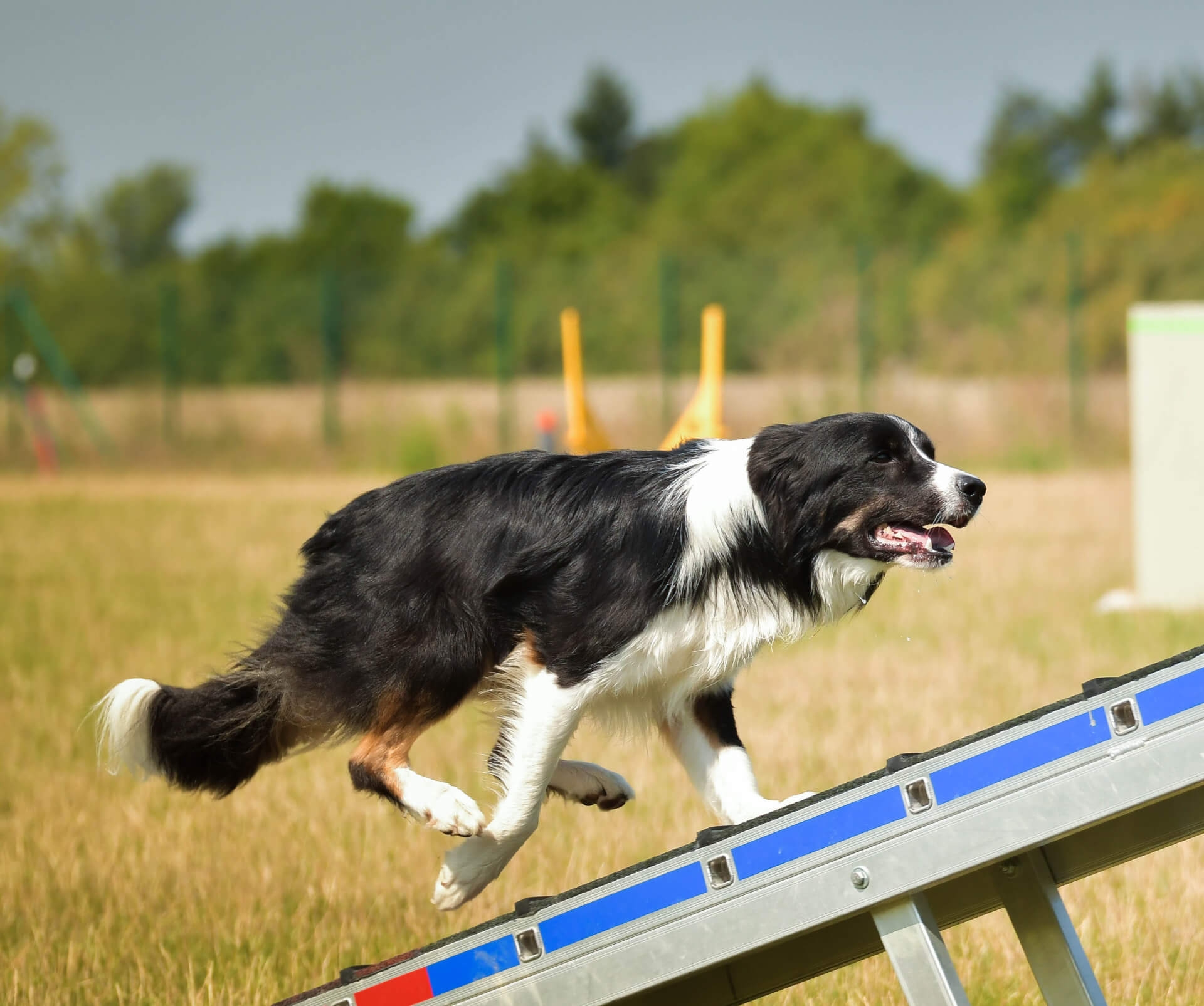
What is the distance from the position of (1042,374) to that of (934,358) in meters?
1.58

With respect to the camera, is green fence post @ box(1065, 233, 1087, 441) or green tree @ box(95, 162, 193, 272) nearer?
green fence post @ box(1065, 233, 1087, 441)

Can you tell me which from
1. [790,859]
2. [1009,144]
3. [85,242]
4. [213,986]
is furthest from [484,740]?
[1009,144]

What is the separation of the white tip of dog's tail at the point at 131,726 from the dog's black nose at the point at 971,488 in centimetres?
214

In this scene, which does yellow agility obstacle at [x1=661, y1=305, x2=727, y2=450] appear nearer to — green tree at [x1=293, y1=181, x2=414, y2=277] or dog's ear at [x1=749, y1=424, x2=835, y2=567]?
dog's ear at [x1=749, y1=424, x2=835, y2=567]

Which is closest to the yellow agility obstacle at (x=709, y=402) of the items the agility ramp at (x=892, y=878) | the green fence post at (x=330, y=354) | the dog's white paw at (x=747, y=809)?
the dog's white paw at (x=747, y=809)

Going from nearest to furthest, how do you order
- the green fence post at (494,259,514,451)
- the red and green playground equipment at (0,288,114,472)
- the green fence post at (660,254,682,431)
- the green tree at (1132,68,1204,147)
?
1. the green fence post at (494,259,514,451)
2. the green fence post at (660,254,682,431)
3. the red and green playground equipment at (0,288,114,472)
4. the green tree at (1132,68,1204,147)

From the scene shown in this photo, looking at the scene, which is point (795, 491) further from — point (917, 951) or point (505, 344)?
point (505, 344)

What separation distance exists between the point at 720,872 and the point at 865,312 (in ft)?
63.1

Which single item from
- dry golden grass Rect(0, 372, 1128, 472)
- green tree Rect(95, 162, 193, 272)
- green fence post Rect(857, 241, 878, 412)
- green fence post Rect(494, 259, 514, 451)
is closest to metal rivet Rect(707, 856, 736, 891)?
dry golden grass Rect(0, 372, 1128, 472)

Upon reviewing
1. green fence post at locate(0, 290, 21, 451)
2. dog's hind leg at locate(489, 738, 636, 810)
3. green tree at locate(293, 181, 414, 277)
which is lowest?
dog's hind leg at locate(489, 738, 636, 810)

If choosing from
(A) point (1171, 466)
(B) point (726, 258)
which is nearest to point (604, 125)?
(B) point (726, 258)

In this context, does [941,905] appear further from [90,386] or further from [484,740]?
[90,386]

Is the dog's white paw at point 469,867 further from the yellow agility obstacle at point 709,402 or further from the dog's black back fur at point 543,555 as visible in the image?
the yellow agility obstacle at point 709,402

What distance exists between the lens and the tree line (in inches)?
835
